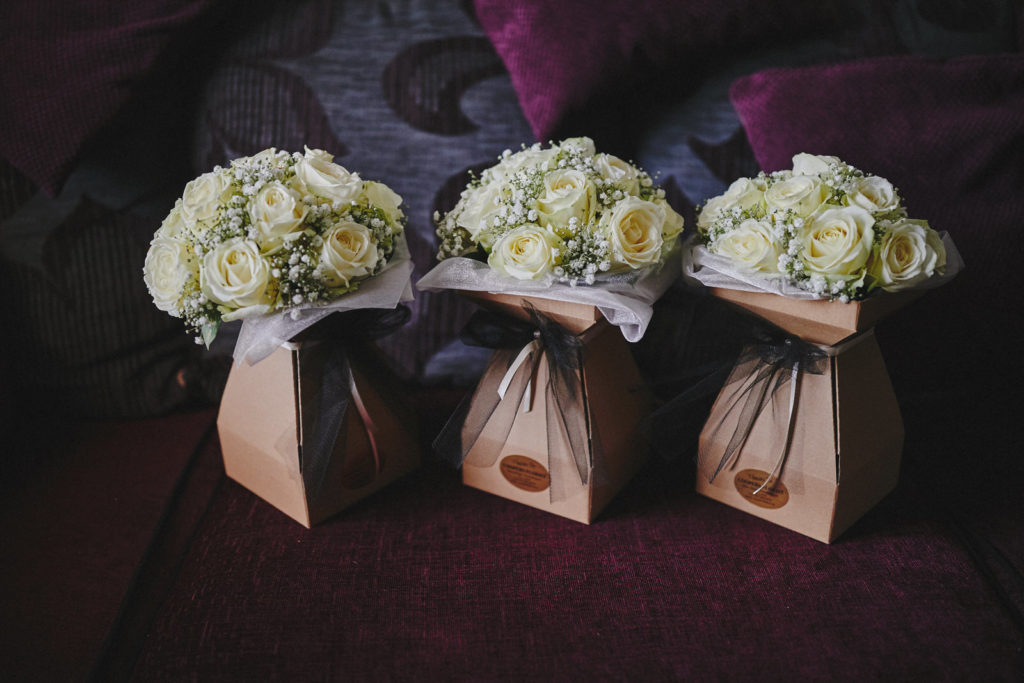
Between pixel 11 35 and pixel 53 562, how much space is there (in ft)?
2.41

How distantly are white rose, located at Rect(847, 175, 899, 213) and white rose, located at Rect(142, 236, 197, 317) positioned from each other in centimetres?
71

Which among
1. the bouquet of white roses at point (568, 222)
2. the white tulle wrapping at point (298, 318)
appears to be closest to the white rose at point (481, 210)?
the bouquet of white roses at point (568, 222)

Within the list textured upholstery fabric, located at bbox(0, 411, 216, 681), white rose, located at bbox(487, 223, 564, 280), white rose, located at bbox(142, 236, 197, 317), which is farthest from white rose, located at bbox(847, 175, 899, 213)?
textured upholstery fabric, located at bbox(0, 411, 216, 681)

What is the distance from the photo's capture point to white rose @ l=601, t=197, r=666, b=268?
0.77m

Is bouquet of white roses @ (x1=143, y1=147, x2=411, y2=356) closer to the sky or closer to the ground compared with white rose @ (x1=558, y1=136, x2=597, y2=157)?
closer to the ground

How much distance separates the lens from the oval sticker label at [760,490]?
2.82 ft

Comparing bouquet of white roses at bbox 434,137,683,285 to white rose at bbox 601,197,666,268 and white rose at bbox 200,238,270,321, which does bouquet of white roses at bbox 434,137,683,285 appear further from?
white rose at bbox 200,238,270,321

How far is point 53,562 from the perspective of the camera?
0.85 meters

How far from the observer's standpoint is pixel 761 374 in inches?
33.1

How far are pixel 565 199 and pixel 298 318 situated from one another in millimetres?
316

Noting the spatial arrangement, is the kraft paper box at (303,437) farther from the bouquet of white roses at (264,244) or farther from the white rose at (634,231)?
the white rose at (634,231)

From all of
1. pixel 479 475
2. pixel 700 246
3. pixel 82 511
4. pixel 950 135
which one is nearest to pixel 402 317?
pixel 479 475

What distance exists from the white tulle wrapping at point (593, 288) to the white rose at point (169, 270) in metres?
0.25

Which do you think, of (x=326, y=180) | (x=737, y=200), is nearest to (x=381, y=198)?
(x=326, y=180)
